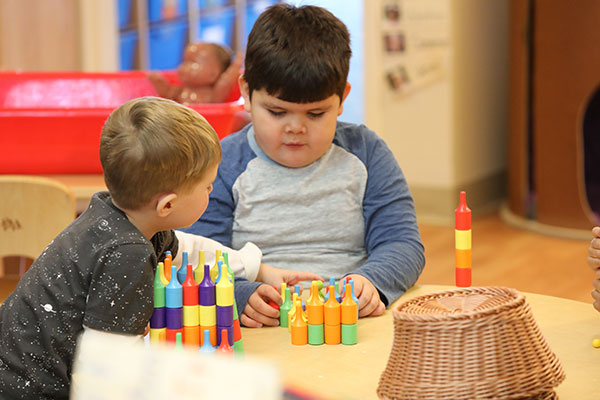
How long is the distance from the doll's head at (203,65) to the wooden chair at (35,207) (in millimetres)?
968

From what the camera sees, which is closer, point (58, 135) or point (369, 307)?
point (369, 307)

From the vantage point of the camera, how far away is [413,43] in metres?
4.04

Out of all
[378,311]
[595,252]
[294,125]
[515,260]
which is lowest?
[515,260]

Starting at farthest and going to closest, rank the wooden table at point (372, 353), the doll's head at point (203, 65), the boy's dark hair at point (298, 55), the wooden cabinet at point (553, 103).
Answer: the wooden cabinet at point (553, 103) → the doll's head at point (203, 65) → the boy's dark hair at point (298, 55) → the wooden table at point (372, 353)

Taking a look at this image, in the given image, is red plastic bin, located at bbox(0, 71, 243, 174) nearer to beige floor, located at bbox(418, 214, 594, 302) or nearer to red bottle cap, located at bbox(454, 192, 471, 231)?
red bottle cap, located at bbox(454, 192, 471, 231)

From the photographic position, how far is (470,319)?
2.63 ft

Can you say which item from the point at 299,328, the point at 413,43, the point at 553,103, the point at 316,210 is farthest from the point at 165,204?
the point at 413,43

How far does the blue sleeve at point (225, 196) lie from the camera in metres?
1.36

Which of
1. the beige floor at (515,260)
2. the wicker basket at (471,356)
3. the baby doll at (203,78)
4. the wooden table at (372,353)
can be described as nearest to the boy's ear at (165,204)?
the wooden table at (372,353)

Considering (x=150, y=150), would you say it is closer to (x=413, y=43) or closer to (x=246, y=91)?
→ (x=246, y=91)

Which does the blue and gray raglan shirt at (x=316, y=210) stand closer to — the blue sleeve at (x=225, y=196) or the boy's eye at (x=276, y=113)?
the blue sleeve at (x=225, y=196)

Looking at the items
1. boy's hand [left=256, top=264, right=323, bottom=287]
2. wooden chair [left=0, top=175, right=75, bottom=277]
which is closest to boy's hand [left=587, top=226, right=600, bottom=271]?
boy's hand [left=256, top=264, right=323, bottom=287]

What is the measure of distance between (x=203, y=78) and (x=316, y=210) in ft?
3.78

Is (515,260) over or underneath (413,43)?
underneath
